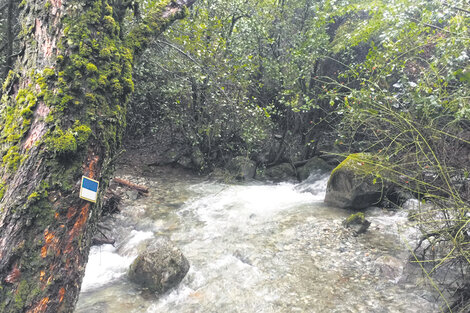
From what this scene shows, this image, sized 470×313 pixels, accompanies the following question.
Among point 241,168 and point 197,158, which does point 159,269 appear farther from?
point 197,158

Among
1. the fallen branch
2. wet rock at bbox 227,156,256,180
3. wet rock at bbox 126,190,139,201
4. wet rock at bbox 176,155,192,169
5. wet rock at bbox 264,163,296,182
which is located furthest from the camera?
wet rock at bbox 264,163,296,182

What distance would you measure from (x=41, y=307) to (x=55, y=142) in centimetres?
110

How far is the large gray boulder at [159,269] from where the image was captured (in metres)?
4.50

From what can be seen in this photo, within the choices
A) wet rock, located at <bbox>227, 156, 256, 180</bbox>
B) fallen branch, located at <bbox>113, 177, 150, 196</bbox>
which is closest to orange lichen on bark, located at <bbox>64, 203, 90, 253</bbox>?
fallen branch, located at <bbox>113, 177, 150, 196</bbox>

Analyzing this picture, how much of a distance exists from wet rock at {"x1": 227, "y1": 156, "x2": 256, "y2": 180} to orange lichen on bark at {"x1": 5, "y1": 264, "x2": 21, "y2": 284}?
9740 millimetres

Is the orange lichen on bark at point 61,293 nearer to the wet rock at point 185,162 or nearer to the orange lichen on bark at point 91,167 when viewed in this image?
the orange lichen on bark at point 91,167

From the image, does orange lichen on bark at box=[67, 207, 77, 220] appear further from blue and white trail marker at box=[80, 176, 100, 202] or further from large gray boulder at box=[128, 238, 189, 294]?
large gray boulder at box=[128, 238, 189, 294]

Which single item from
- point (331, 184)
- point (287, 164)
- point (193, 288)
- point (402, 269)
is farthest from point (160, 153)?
point (402, 269)

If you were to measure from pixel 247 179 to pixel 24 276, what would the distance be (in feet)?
33.5

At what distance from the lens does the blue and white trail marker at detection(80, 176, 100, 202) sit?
2111 millimetres

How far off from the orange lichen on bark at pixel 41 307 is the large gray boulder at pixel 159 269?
2776mm

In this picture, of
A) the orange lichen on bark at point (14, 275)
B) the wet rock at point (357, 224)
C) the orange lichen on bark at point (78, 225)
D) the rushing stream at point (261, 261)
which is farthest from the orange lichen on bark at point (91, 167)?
the wet rock at point (357, 224)

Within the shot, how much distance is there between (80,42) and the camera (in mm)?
2381

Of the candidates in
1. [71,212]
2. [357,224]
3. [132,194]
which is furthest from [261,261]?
[132,194]
